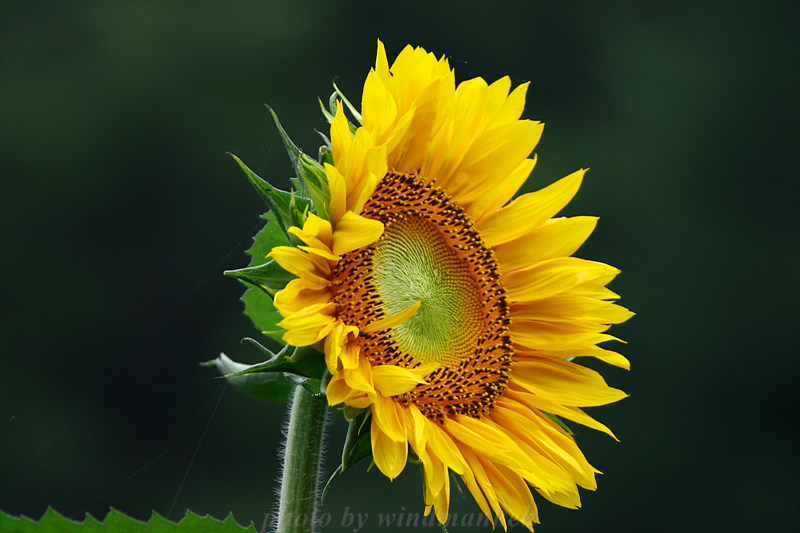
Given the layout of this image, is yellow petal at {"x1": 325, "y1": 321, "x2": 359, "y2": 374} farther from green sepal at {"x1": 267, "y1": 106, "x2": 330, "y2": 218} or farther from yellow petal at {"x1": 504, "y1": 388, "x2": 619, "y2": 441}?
yellow petal at {"x1": 504, "y1": 388, "x2": 619, "y2": 441}

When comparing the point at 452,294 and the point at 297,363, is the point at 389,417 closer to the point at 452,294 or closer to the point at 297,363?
the point at 297,363

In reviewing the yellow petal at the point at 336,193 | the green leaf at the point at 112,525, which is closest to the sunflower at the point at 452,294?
the yellow petal at the point at 336,193

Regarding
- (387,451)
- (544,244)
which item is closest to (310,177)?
(387,451)

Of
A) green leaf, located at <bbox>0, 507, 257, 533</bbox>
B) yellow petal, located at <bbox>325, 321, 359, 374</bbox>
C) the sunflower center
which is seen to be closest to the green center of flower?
the sunflower center

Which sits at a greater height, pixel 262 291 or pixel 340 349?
pixel 262 291

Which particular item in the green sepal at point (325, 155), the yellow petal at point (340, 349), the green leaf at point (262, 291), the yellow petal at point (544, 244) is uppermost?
the yellow petal at point (544, 244)

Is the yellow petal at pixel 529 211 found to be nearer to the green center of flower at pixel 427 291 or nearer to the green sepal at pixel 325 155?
the green center of flower at pixel 427 291

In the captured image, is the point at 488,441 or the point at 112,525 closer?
the point at 112,525
